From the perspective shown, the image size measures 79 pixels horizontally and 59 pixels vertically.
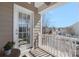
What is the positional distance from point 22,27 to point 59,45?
76cm

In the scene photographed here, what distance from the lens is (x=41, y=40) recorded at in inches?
96.6

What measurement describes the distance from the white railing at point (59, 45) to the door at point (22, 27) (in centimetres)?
24

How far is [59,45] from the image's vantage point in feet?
7.83

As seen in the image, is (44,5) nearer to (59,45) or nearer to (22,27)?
(22,27)

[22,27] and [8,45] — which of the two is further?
[22,27]

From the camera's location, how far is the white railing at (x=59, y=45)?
2316 mm

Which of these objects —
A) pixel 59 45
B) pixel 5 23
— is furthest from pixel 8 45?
pixel 59 45

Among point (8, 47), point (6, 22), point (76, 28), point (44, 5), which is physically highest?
point (44, 5)

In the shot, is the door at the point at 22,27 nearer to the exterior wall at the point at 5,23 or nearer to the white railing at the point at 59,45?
the exterior wall at the point at 5,23

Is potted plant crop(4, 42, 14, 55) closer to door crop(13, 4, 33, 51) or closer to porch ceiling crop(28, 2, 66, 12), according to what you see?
door crop(13, 4, 33, 51)

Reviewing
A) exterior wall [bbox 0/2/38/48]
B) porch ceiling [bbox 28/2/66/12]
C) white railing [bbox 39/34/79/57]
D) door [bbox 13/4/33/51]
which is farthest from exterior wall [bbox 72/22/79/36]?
exterior wall [bbox 0/2/38/48]

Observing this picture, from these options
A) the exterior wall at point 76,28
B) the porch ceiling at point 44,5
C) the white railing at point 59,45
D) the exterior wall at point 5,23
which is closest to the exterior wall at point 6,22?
the exterior wall at point 5,23

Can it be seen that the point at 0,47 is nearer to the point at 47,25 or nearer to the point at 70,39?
the point at 47,25

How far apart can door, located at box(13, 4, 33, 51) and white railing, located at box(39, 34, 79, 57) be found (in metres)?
0.24
